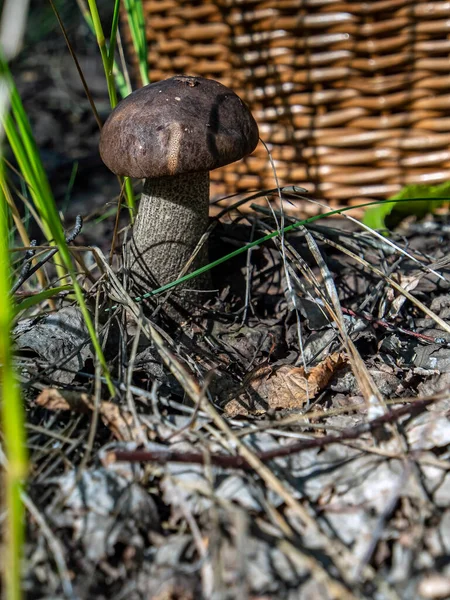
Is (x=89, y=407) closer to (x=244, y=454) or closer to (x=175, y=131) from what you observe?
(x=244, y=454)

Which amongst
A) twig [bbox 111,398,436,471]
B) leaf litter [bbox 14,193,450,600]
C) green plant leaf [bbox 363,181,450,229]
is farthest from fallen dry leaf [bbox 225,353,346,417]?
green plant leaf [bbox 363,181,450,229]

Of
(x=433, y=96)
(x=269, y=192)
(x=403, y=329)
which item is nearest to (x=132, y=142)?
(x=269, y=192)

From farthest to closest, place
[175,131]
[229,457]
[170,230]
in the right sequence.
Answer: [170,230] → [175,131] → [229,457]

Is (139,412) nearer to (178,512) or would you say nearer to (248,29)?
(178,512)

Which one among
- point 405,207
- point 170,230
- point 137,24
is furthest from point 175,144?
point 405,207

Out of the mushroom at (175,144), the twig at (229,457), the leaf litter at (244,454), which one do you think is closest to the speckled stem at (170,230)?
the mushroom at (175,144)

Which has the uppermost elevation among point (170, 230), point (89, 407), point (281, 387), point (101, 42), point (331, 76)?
point (101, 42)

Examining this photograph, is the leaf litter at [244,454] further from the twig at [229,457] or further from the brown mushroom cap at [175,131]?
the brown mushroom cap at [175,131]
